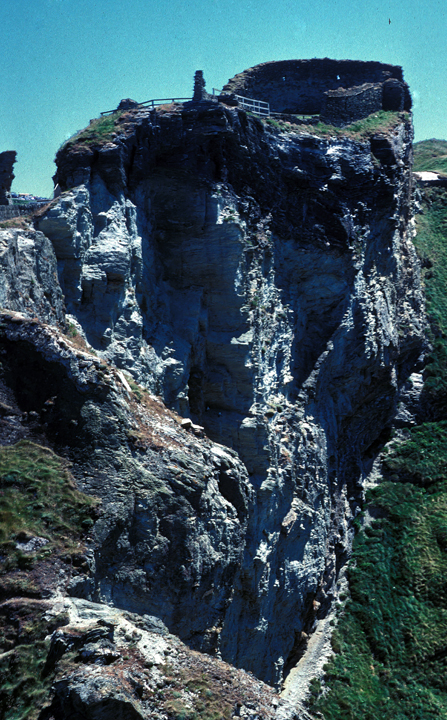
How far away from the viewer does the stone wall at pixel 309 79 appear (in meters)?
40.2

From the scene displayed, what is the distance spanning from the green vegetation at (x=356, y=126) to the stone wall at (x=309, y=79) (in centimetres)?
168

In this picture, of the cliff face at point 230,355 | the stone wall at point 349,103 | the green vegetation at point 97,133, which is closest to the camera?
the cliff face at point 230,355

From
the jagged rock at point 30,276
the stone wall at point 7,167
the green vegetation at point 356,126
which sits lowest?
the jagged rock at point 30,276

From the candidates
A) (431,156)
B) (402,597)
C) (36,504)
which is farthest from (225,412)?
(431,156)

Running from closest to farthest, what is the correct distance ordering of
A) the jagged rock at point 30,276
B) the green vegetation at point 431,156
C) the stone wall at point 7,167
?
the jagged rock at point 30,276
the stone wall at point 7,167
the green vegetation at point 431,156

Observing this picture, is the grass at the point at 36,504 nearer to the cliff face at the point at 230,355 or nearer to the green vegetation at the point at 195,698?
the cliff face at the point at 230,355

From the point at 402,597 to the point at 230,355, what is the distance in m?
13.8

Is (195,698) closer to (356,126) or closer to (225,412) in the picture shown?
(225,412)

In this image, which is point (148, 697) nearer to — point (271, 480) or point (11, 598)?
point (11, 598)

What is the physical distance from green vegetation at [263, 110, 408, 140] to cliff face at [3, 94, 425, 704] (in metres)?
0.43

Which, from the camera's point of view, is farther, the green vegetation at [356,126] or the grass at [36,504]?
the green vegetation at [356,126]

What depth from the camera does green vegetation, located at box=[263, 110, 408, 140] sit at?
33.0 metres

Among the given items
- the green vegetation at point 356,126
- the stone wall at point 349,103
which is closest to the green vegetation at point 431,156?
the stone wall at point 349,103

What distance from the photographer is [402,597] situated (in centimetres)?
3128
